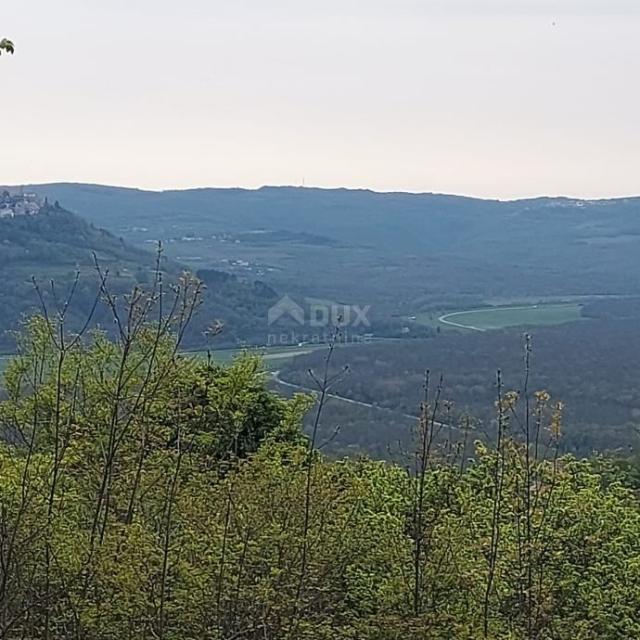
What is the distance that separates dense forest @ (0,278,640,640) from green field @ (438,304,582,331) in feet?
127

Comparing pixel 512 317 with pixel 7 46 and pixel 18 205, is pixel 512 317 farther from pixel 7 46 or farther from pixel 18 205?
pixel 7 46

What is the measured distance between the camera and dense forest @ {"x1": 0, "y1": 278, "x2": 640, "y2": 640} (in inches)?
248

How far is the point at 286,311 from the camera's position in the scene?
1870 inches

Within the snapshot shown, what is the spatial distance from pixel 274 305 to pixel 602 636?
133 ft

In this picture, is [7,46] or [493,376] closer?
[7,46]

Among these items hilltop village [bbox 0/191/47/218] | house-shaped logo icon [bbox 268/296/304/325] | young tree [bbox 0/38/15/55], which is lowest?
house-shaped logo icon [bbox 268/296/304/325]

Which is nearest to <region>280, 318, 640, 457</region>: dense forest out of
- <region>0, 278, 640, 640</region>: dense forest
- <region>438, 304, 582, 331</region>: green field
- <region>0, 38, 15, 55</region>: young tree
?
Result: <region>438, 304, 582, 331</region>: green field

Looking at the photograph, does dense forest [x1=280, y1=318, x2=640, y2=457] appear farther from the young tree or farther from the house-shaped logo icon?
the young tree

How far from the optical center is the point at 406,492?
8.88 meters

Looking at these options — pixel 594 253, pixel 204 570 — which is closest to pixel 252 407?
pixel 204 570

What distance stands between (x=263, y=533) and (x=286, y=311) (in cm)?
4051

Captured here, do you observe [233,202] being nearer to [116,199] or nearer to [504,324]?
[116,199]

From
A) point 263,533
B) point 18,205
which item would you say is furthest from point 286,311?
point 263,533

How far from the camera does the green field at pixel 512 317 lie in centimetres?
4928
